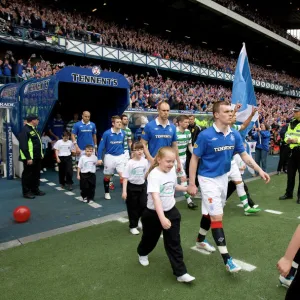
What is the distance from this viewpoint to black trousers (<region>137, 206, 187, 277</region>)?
3.21m

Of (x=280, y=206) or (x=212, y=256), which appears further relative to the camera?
(x=280, y=206)

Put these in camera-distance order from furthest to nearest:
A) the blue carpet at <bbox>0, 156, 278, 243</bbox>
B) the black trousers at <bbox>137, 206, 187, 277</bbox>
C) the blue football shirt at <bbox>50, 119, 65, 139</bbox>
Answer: the blue football shirt at <bbox>50, 119, 65, 139</bbox>, the blue carpet at <bbox>0, 156, 278, 243</bbox>, the black trousers at <bbox>137, 206, 187, 277</bbox>

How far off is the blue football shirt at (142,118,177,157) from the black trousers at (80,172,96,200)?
6.24ft

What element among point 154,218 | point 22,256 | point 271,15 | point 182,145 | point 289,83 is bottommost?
point 22,256

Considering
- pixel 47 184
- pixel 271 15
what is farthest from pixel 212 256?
pixel 271 15

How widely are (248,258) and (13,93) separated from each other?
29.2ft

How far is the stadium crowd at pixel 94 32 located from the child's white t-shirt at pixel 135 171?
15.0 meters

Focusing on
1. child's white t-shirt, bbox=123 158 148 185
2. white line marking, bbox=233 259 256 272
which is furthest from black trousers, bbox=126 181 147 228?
white line marking, bbox=233 259 256 272

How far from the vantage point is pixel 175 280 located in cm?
333

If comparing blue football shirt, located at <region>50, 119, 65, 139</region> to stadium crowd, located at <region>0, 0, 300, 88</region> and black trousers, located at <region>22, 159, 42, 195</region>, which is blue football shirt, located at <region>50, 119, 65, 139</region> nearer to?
black trousers, located at <region>22, 159, 42, 195</region>

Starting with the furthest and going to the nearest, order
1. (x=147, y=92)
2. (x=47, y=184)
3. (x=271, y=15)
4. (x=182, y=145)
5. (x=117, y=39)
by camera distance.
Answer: (x=271, y=15) → (x=117, y=39) → (x=147, y=92) → (x=47, y=184) → (x=182, y=145)

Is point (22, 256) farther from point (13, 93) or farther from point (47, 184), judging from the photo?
point (13, 93)

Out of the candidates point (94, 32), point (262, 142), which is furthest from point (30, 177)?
point (94, 32)

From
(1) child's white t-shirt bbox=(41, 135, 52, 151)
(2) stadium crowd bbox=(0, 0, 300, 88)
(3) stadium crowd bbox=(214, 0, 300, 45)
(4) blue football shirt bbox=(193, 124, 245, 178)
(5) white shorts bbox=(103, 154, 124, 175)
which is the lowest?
(5) white shorts bbox=(103, 154, 124, 175)
